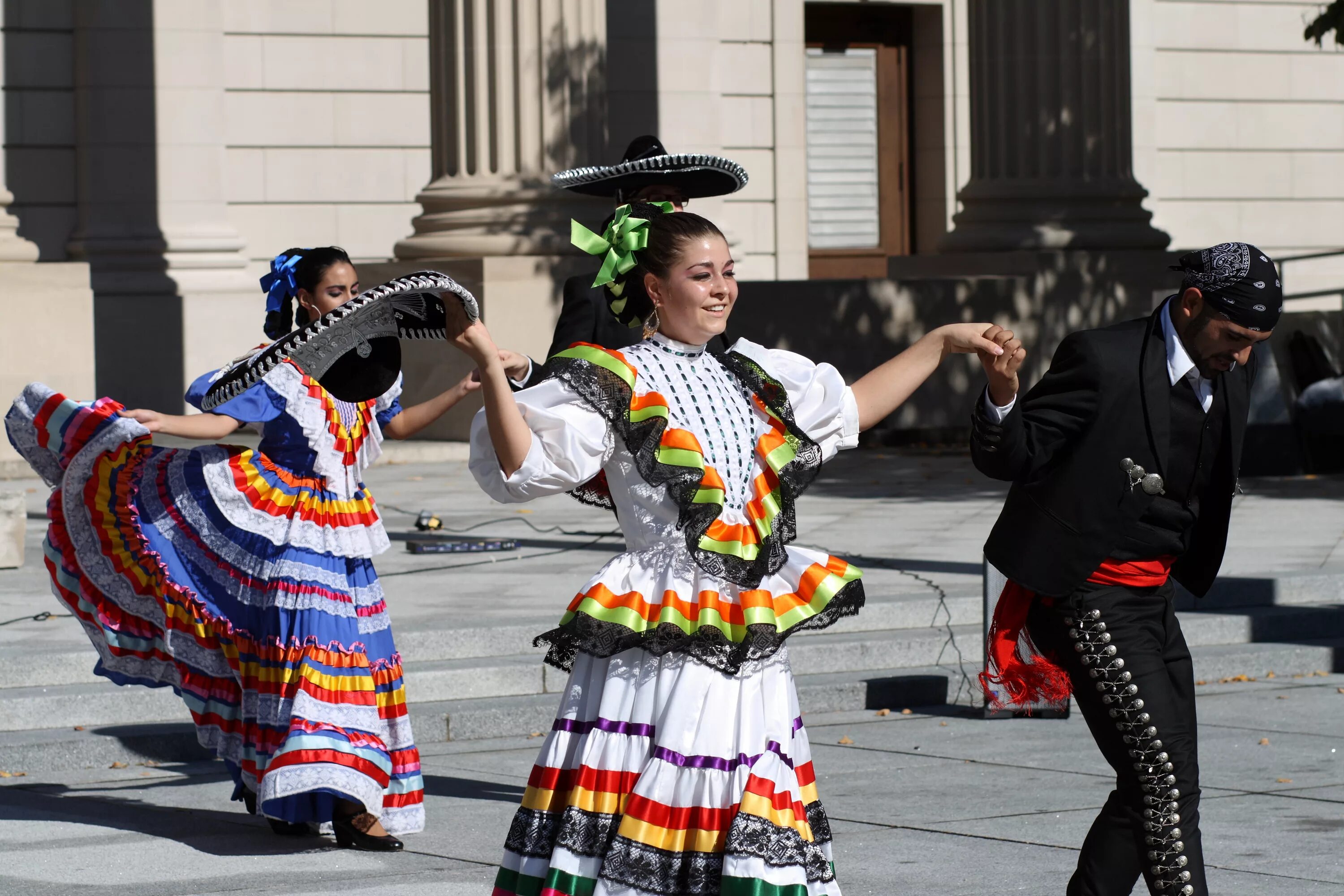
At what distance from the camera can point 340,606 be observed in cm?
647

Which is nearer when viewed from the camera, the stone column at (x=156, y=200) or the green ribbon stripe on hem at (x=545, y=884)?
the green ribbon stripe on hem at (x=545, y=884)

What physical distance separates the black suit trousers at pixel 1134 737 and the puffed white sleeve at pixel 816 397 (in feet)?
2.20

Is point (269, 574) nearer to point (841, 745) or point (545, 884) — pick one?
point (545, 884)

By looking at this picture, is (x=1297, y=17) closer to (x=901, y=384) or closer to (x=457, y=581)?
(x=457, y=581)

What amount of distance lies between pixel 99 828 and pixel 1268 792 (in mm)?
3902

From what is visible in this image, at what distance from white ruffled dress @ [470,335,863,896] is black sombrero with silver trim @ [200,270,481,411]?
0.27 m

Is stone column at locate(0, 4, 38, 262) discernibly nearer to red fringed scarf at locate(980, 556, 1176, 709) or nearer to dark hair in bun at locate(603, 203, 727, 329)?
dark hair in bun at locate(603, 203, 727, 329)

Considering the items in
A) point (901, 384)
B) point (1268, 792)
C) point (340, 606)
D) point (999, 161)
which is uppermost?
point (999, 161)

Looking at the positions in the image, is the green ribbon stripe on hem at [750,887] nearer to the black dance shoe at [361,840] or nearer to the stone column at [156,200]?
the black dance shoe at [361,840]

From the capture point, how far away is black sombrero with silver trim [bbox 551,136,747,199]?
599 centimetres

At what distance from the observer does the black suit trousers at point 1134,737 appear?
4828 millimetres

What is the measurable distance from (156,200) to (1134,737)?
1530 cm

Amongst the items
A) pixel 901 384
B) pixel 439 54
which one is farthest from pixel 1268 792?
pixel 439 54

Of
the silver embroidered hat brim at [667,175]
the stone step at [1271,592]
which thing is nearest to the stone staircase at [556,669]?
the stone step at [1271,592]
